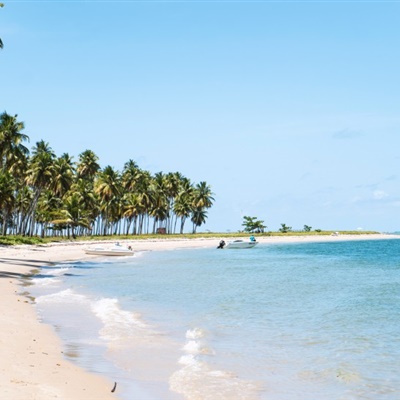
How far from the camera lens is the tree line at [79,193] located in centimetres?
7850

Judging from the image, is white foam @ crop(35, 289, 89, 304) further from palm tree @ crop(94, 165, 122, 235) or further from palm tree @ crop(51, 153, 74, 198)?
palm tree @ crop(94, 165, 122, 235)

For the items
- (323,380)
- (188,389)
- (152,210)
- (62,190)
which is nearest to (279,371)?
(323,380)

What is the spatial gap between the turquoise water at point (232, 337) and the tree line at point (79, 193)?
48522 millimetres

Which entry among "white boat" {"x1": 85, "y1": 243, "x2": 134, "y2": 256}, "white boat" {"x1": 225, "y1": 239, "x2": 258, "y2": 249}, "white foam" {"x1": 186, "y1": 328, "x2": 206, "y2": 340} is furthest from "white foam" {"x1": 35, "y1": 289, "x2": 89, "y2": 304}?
"white boat" {"x1": 225, "y1": 239, "x2": 258, "y2": 249}

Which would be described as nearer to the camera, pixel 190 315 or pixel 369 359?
pixel 369 359

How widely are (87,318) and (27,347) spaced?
634 cm

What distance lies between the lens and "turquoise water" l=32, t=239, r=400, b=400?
11.4 m

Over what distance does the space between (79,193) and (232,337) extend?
9313cm

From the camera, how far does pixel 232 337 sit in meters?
16.9

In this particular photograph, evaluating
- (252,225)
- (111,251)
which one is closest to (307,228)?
(252,225)

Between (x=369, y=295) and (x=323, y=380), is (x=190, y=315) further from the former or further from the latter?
(x=369, y=295)

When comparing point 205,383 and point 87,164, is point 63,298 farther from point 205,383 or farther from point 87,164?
point 87,164

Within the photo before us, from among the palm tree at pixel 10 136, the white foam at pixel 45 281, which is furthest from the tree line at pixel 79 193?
the white foam at pixel 45 281

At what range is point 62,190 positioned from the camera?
94625 millimetres
